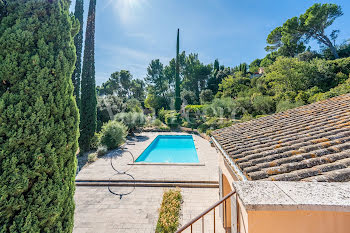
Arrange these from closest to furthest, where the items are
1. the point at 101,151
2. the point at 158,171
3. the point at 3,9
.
→ the point at 3,9
the point at 158,171
the point at 101,151

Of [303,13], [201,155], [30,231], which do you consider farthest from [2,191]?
[303,13]

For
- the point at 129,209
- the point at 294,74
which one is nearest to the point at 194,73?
the point at 294,74

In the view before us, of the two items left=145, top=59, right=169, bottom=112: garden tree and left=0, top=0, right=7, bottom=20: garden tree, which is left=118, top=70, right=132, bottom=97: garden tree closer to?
left=145, top=59, right=169, bottom=112: garden tree

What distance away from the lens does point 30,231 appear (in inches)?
97.8

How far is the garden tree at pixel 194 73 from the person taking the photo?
38719mm

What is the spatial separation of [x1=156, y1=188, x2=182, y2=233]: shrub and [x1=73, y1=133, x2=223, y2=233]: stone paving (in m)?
0.22

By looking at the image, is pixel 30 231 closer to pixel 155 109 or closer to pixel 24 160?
pixel 24 160

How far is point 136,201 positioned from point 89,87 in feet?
36.7

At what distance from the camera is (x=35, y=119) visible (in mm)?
2586

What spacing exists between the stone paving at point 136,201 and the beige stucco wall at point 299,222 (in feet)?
13.2

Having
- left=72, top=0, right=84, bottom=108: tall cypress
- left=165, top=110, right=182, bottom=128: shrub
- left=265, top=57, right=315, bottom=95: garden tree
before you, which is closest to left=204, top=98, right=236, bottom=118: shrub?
left=165, top=110, right=182, bottom=128: shrub

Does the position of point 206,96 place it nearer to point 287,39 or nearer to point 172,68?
point 172,68

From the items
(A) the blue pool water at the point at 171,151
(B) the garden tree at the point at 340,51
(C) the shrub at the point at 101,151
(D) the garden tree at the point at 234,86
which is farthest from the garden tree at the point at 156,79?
(B) the garden tree at the point at 340,51

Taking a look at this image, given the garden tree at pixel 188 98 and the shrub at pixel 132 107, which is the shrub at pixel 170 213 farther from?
the garden tree at pixel 188 98
